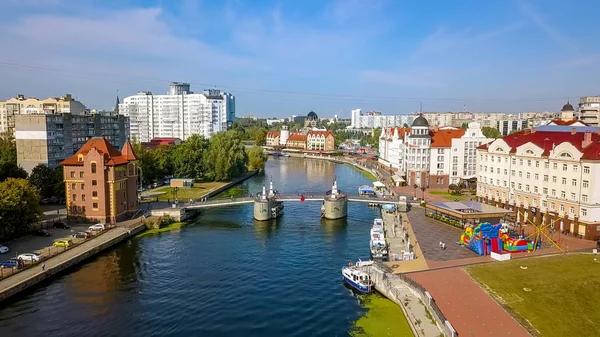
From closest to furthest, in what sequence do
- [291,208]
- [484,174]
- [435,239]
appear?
[435,239]
[484,174]
[291,208]

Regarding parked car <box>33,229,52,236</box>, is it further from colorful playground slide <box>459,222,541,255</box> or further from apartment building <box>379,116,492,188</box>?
apartment building <box>379,116,492,188</box>

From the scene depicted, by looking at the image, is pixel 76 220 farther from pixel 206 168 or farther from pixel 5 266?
pixel 206 168

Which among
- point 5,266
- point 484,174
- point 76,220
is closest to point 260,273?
point 5,266

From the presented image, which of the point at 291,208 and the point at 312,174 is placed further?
the point at 312,174

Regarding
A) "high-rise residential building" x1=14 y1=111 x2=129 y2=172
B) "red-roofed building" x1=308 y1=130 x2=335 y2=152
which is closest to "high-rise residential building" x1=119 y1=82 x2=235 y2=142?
"red-roofed building" x1=308 y1=130 x2=335 y2=152

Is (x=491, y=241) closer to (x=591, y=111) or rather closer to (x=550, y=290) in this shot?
(x=550, y=290)

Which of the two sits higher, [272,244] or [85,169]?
[85,169]

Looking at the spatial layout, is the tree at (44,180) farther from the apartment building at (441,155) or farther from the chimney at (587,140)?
the chimney at (587,140)
